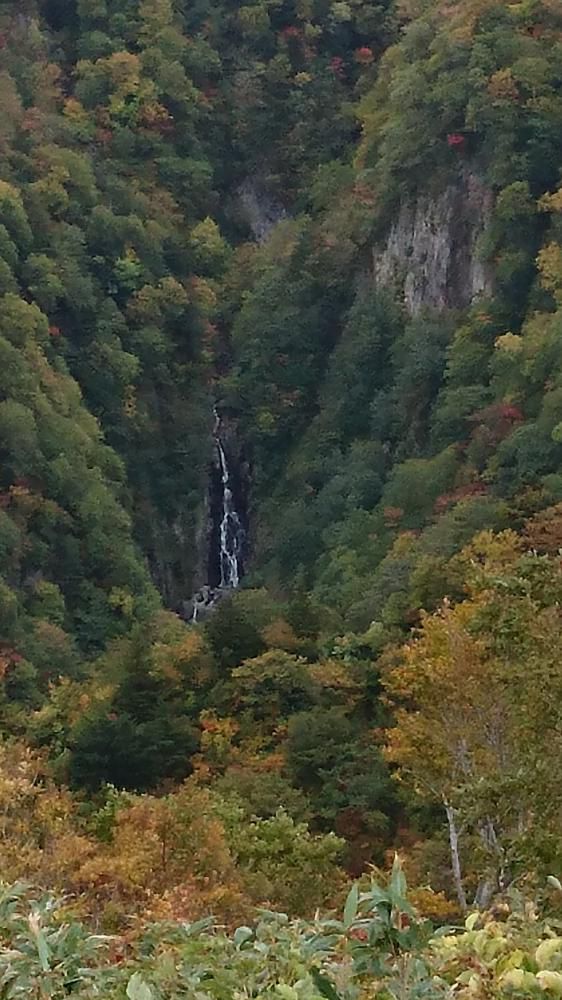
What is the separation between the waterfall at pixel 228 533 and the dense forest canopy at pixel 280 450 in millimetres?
404

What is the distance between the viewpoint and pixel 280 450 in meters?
42.0

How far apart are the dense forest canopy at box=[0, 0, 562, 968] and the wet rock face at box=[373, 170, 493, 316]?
117 millimetres

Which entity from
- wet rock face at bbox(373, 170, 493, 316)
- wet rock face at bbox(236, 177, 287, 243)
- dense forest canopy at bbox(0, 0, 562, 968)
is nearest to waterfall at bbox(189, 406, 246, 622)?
dense forest canopy at bbox(0, 0, 562, 968)

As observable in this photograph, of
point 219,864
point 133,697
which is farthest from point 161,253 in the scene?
point 219,864

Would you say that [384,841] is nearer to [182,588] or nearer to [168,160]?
[182,588]

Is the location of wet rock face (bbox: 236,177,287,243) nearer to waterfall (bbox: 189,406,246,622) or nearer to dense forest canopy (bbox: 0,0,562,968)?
dense forest canopy (bbox: 0,0,562,968)

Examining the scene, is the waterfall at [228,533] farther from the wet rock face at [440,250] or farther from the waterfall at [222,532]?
the wet rock face at [440,250]

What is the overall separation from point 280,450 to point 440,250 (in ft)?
31.4

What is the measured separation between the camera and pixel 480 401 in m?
31.9

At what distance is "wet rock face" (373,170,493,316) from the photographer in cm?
3569

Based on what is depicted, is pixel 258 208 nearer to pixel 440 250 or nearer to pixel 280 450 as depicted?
pixel 280 450

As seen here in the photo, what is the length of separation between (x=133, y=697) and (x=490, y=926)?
1799 cm

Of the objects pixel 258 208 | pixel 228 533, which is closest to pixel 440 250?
pixel 228 533

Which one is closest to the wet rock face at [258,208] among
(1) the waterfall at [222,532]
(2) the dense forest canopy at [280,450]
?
(2) the dense forest canopy at [280,450]
